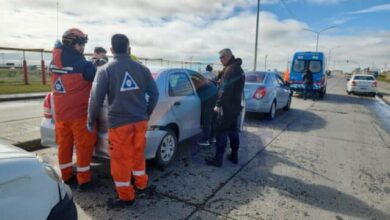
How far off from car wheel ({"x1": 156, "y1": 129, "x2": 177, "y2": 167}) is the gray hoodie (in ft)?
4.06

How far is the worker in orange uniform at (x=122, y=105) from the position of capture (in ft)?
10.9

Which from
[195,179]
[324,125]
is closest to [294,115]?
[324,125]

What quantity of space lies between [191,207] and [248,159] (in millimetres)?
2175

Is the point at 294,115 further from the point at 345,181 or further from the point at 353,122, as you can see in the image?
the point at 345,181

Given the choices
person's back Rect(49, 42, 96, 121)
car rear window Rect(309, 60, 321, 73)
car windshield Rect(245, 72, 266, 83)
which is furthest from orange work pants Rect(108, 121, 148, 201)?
car rear window Rect(309, 60, 321, 73)

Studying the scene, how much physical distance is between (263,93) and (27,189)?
26.1 feet

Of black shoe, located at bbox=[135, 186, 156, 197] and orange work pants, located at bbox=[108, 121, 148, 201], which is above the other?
orange work pants, located at bbox=[108, 121, 148, 201]

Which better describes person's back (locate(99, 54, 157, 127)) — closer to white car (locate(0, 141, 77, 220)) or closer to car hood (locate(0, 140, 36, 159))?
white car (locate(0, 141, 77, 220))

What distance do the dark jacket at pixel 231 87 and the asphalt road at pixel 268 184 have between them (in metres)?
0.98

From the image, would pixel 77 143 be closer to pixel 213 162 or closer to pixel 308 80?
pixel 213 162

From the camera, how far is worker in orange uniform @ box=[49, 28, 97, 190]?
146 inches

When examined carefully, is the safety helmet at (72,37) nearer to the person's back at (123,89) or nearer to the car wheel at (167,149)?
the person's back at (123,89)

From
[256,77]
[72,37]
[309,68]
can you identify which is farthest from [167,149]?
[309,68]

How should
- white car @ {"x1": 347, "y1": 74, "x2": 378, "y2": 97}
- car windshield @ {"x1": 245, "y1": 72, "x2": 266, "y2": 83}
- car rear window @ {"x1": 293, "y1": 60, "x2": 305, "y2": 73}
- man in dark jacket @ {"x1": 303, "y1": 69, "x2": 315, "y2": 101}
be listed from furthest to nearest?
white car @ {"x1": 347, "y1": 74, "x2": 378, "y2": 97}, car rear window @ {"x1": 293, "y1": 60, "x2": 305, "y2": 73}, man in dark jacket @ {"x1": 303, "y1": 69, "x2": 315, "y2": 101}, car windshield @ {"x1": 245, "y1": 72, "x2": 266, "y2": 83}
